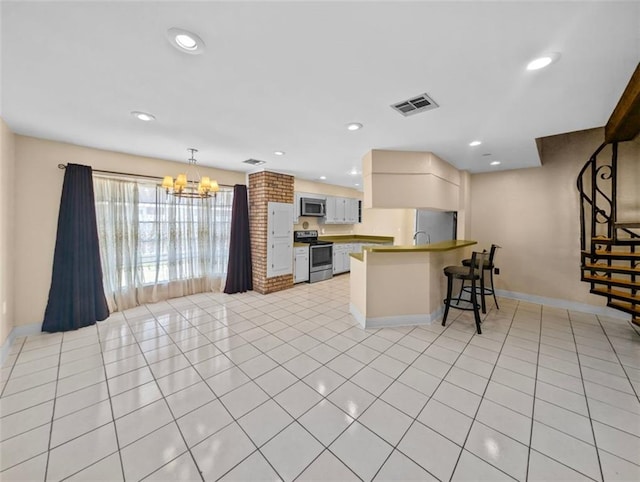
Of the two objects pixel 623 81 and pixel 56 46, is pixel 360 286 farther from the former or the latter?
pixel 56 46

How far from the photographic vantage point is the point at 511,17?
1266 millimetres

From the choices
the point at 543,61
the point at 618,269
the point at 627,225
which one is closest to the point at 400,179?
the point at 543,61

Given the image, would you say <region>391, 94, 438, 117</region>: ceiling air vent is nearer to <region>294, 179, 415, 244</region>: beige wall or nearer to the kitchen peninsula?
the kitchen peninsula

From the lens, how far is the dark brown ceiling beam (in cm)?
179

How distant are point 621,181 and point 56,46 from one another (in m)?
6.45

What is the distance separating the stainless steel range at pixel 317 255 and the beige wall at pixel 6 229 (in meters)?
4.35

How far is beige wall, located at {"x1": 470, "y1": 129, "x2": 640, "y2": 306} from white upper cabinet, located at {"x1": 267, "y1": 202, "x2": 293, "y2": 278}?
4019mm

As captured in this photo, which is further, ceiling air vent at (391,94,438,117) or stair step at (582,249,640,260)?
stair step at (582,249,640,260)

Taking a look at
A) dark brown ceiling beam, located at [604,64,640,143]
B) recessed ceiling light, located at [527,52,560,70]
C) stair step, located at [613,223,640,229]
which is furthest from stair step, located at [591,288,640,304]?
recessed ceiling light, located at [527,52,560,70]

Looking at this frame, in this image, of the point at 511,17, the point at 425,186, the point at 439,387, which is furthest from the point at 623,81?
the point at 439,387

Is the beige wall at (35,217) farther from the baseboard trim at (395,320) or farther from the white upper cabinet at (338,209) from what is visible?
the baseboard trim at (395,320)

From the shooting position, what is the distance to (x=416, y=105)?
7.17 feet

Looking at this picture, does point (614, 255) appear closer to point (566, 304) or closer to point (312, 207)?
point (566, 304)

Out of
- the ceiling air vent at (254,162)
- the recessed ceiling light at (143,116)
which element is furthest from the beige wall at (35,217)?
the ceiling air vent at (254,162)
